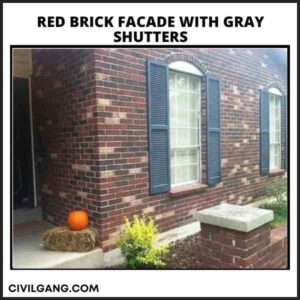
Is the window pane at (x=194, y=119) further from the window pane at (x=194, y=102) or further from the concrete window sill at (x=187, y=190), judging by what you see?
the concrete window sill at (x=187, y=190)

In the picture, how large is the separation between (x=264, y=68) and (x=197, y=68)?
2.49 meters

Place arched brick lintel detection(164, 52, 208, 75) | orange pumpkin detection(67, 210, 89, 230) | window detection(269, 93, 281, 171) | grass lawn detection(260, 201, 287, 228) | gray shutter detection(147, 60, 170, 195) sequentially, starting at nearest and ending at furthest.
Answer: orange pumpkin detection(67, 210, 89, 230), gray shutter detection(147, 60, 170, 195), arched brick lintel detection(164, 52, 208, 75), grass lawn detection(260, 201, 287, 228), window detection(269, 93, 281, 171)

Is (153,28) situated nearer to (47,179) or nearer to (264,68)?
(47,179)

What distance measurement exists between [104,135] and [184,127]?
1.72 m

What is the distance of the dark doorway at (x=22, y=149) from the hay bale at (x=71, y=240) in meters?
1.71

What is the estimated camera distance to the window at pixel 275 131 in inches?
292

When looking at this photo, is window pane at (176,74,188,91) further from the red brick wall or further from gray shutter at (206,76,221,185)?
the red brick wall

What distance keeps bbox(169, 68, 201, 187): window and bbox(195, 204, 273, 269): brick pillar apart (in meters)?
1.61

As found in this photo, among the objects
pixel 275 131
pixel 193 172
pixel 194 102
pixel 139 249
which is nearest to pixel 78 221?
pixel 139 249

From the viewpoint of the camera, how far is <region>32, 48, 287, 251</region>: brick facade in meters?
3.81

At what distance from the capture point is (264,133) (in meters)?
6.93

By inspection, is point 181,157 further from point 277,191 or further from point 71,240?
point 277,191

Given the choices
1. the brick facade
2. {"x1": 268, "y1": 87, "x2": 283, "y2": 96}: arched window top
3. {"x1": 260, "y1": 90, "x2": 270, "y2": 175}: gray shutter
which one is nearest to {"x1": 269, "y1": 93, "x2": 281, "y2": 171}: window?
{"x1": 268, "y1": 87, "x2": 283, "y2": 96}: arched window top

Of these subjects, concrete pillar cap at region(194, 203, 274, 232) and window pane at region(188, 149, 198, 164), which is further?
window pane at region(188, 149, 198, 164)
